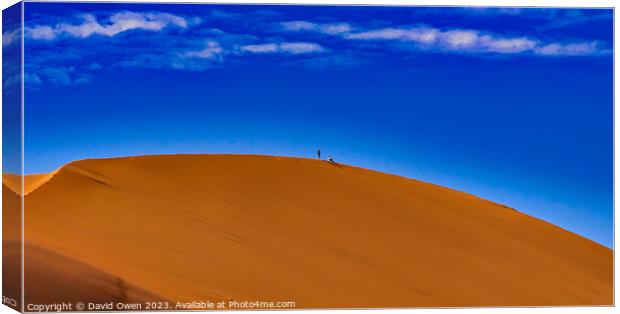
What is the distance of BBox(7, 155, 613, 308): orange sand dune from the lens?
14.1 m

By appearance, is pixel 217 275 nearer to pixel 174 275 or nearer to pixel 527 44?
pixel 174 275

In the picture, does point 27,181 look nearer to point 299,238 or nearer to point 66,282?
point 66,282

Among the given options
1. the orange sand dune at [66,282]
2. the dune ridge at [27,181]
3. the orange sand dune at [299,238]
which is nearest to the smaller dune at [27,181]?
the dune ridge at [27,181]

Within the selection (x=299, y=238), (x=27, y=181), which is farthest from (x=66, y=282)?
(x=299, y=238)

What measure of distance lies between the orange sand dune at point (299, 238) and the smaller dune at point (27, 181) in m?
0.10

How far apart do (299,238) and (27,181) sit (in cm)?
369

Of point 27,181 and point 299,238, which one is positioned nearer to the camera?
point 27,181

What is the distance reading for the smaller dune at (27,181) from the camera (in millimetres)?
13914

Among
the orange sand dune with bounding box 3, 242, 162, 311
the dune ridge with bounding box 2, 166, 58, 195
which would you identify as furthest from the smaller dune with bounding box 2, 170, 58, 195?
the orange sand dune with bounding box 3, 242, 162, 311

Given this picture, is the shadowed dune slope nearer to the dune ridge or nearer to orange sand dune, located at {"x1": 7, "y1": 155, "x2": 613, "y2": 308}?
orange sand dune, located at {"x1": 7, "y1": 155, "x2": 613, "y2": 308}

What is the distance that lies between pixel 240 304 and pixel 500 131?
440cm

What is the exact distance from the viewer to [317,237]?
1463 centimetres

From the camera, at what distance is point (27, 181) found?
1399cm

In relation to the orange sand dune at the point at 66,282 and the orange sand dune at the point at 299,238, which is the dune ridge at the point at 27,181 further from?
the orange sand dune at the point at 66,282
